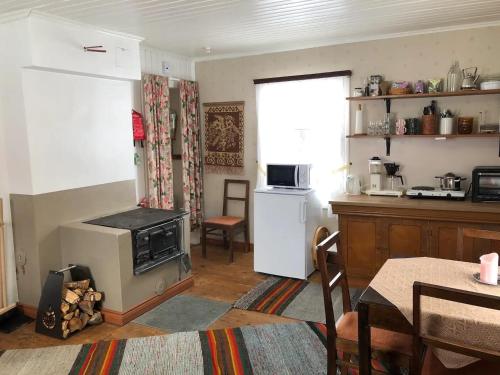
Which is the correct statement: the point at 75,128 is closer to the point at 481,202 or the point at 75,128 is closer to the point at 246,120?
the point at 246,120

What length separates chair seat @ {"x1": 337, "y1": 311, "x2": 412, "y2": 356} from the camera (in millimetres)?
1957

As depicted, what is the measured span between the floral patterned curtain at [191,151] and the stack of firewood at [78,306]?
1844mm

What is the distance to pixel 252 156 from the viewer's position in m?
5.07

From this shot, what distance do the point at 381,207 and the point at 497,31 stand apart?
6.24 ft

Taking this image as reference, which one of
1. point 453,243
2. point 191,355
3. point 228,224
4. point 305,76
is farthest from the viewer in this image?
point 228,224

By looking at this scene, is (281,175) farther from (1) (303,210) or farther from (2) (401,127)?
(2) (401,127)

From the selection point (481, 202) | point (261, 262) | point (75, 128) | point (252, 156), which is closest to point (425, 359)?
point (481, 202)

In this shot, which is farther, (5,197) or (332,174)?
(332,174)

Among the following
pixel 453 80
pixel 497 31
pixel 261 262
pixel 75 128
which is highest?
pixel 497 31

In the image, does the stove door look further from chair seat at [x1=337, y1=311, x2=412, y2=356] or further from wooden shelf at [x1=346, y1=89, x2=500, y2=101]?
wooden shelf at [x1=346, y1=89, x2=500, y2=101]

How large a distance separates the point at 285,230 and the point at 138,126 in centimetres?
186

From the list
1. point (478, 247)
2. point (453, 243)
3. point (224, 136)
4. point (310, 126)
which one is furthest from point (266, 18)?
point (478, 247)

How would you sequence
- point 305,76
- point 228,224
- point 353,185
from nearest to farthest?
point 353,185
point 305,76
point 228,224

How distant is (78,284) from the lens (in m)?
3.28
